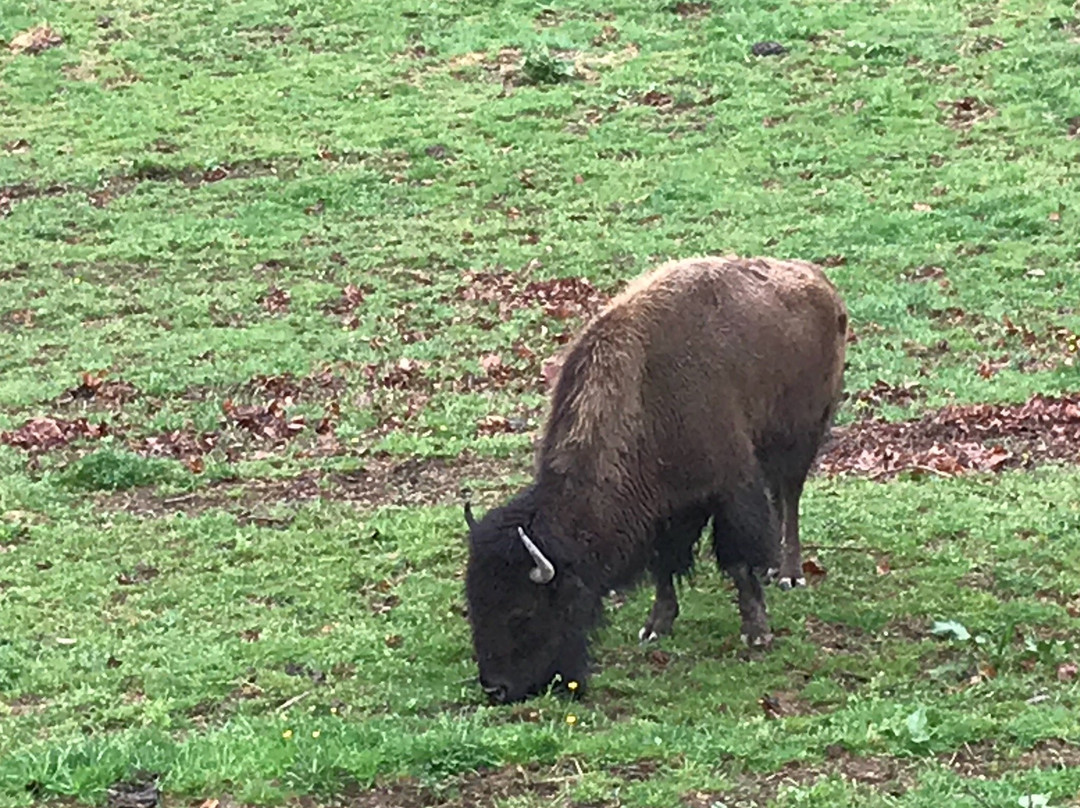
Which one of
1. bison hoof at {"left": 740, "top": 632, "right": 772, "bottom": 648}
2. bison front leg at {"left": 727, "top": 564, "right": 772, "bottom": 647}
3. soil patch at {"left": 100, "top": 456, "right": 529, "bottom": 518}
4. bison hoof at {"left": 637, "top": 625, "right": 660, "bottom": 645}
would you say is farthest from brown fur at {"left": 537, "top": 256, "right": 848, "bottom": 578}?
soil patch at {"left": 100, "top": 456, "right": 529, "bottom": 518}

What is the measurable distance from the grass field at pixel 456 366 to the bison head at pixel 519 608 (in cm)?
29

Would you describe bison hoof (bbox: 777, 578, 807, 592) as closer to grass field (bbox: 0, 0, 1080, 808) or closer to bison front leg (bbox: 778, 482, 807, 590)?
bison front leg (bbox: 778, 482, 807, 590)

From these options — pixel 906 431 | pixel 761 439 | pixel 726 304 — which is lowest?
pixel 906 431

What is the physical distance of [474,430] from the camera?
12625 millimetres

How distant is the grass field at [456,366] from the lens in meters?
6.56

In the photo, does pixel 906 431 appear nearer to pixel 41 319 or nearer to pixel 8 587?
pixel 8 587

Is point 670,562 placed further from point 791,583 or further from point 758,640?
point 791,583

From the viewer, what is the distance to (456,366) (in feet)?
46.7

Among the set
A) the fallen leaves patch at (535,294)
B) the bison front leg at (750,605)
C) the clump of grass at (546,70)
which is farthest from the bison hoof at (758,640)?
the clump of grass at (546,70)

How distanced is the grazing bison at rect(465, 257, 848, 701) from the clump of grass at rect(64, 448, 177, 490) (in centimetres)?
452

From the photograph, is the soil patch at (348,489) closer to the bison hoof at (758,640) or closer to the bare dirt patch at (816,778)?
the bison hoof at (758,640)

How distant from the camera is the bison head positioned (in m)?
7.51

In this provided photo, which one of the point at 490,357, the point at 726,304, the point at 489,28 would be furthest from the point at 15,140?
the point at 726,304

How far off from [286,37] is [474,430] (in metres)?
13.2
